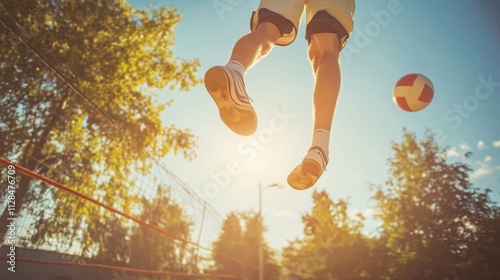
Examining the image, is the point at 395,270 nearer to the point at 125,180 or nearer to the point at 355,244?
the point at 355,244

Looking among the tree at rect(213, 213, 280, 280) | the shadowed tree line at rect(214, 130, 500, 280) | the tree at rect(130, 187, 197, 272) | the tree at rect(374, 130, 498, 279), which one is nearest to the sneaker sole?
the tree at rect(130, 187, 197, 272)

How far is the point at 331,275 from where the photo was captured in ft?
48.0

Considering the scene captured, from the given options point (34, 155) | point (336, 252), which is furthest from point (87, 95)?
point (336, 252)

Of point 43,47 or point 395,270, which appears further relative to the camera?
point 395,270

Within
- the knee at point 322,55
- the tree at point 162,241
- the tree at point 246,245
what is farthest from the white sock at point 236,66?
the tree at point 246,245

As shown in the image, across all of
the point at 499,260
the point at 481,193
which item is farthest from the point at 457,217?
the point at 499,260

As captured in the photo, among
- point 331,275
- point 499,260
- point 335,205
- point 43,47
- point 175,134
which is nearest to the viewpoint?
point 43,47

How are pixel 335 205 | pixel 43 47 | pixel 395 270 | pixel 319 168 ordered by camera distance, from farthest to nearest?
pixel 335 205 < pixel 395 270 < pixel 43 47 < pixel 319 168

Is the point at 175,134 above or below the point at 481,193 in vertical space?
above

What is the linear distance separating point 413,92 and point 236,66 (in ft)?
17.0

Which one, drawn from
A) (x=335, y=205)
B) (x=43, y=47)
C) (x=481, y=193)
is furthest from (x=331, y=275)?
(x=43, y=47)

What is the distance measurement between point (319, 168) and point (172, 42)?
14.7 metres

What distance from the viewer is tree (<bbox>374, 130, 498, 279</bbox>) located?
11180mm

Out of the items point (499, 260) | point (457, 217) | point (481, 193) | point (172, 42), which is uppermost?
point (172, 42)
